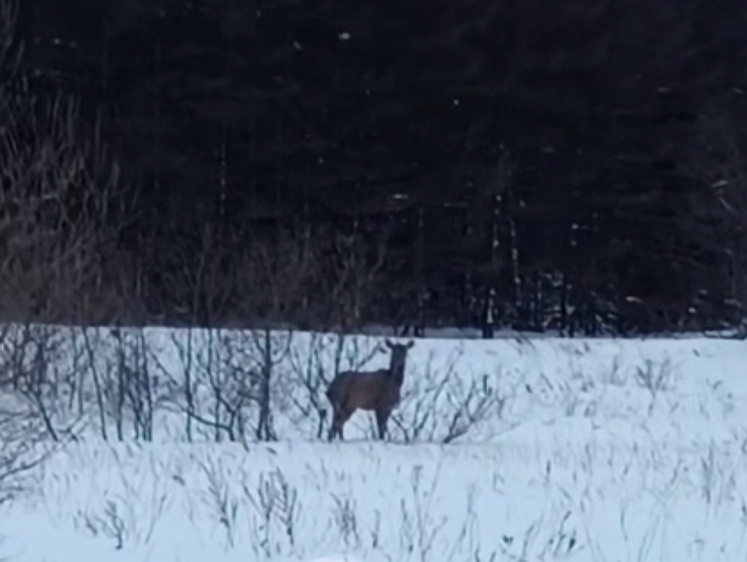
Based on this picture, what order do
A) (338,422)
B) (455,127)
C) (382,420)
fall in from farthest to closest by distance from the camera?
(455,127), (338,422), (382,420)

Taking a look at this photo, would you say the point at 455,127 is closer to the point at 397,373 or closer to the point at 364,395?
the point at 397,373

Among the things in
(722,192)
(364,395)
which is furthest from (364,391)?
(722,192)

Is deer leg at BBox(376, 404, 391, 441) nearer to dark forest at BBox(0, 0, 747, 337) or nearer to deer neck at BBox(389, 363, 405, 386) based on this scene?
deer neck at BBox(389, 363, 405, 386)

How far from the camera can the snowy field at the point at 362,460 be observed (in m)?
10.7

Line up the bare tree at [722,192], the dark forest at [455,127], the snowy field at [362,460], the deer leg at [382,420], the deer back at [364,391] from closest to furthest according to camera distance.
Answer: the snowy field at [362,460] → the deer back at [364,391] → the deer leg at [382,420] → the bare tree at [722,192] → the dark forest at [455,127]

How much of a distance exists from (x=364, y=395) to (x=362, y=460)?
103 inches

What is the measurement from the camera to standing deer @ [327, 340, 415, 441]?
16.7m

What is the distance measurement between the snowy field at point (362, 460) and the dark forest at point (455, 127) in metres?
13.0

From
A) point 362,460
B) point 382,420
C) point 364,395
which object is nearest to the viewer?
point 362,460

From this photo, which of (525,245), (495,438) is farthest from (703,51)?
(495,438)

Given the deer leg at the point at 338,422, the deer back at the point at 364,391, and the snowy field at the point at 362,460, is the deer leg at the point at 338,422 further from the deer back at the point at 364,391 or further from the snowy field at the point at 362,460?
the snowy field at the point at 362,460

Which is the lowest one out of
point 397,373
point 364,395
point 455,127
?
point 364,395

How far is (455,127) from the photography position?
37875 millimetres

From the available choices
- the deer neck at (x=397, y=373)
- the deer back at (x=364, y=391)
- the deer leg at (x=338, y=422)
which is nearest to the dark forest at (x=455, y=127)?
the deer neck at (x=397, y=373)
